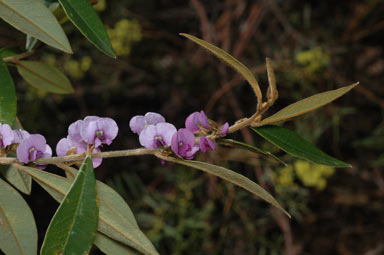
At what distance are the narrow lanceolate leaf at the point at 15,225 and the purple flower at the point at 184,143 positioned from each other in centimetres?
20

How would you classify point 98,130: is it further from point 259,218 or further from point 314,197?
→ point 314,197

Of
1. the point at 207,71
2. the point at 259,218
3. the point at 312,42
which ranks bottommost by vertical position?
the point at 259,218

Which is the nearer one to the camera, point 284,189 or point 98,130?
point 98,130

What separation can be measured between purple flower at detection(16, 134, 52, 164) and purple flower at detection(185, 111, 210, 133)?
16cm

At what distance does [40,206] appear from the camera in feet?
5.11

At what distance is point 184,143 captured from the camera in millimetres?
499

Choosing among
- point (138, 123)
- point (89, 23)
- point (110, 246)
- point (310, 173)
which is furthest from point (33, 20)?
point (310, 173)

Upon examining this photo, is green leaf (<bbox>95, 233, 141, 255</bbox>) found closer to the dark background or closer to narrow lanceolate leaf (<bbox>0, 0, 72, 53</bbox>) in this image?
narrow lanceolate leaf (<bbox>0, 0, 72, 53</bbox>)

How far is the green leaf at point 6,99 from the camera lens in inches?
21.6

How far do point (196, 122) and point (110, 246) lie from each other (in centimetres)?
17

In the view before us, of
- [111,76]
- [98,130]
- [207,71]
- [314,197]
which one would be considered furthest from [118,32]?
[98,130]

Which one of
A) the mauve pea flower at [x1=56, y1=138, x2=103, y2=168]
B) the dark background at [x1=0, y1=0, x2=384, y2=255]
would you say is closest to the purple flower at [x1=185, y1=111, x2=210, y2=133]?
the mauve pea flower at [x1=56, y1=138, x2=103, y2=168]

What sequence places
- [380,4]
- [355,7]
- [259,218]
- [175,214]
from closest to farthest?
[175,214] → [259,218] → [380,4] → [355,7]

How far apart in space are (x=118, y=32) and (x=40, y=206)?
0.64 meters
